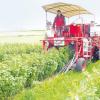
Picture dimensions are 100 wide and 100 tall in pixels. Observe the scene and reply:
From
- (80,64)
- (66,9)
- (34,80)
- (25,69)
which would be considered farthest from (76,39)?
(25,69)

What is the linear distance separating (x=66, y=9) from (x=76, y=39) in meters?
2.45

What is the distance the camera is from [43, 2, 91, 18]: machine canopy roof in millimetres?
16520

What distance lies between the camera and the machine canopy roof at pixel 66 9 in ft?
54.2

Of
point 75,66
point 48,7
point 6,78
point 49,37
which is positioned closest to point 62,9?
point 48,7

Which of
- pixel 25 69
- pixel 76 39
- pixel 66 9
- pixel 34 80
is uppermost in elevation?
pixel 66 9

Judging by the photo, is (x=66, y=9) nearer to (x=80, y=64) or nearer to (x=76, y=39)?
(x=76, y=39)

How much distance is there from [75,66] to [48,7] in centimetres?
362

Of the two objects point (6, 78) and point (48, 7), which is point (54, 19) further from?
point (6, 78)

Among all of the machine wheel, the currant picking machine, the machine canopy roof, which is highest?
the machine canopy roof

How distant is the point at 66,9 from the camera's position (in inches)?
678

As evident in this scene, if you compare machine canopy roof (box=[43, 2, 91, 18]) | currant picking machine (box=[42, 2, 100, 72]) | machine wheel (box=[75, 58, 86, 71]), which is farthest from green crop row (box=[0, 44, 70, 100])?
machine canopy roof (box=[43, 2, 91, 18])

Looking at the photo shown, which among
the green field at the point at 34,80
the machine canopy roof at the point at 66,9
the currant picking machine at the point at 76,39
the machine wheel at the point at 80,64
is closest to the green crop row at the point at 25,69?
the green field at the point at 34,80

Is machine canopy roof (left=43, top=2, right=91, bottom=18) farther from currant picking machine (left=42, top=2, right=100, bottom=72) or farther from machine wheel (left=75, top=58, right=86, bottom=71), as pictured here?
machine wheel (left=75, top=58, right=86, bottom=71)

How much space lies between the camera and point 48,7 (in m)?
17.0
